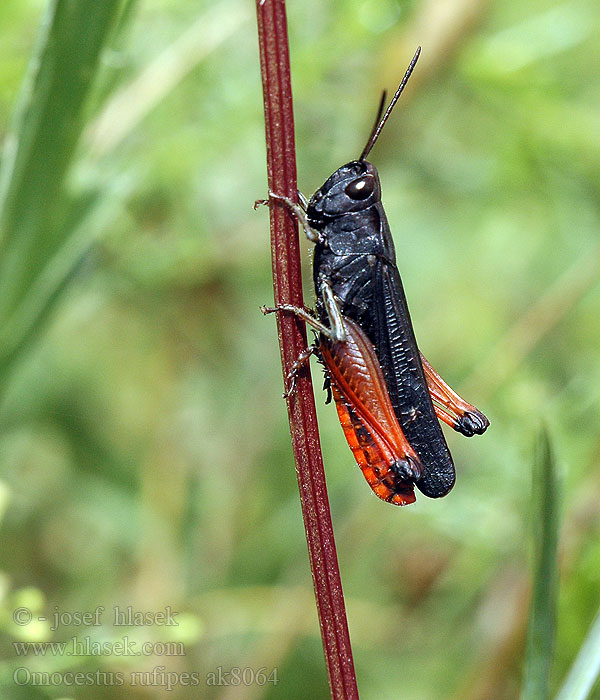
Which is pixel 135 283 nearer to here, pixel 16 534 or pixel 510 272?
pixel 16 534

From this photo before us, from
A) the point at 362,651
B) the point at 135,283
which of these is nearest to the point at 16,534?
the point at 135,283

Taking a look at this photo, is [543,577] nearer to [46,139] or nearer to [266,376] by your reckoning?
[46,139]

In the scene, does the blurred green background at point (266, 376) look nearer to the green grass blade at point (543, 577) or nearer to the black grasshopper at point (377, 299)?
the black grasshopper at point (377, 299)

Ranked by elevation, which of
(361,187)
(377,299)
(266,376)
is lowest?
(377,299)

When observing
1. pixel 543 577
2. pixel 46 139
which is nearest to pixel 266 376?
pixel 46 139

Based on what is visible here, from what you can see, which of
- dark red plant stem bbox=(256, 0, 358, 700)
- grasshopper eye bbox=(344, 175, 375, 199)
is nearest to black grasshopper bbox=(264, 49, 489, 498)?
grasshopper eye bbox=(344, 175, 375, 199)
